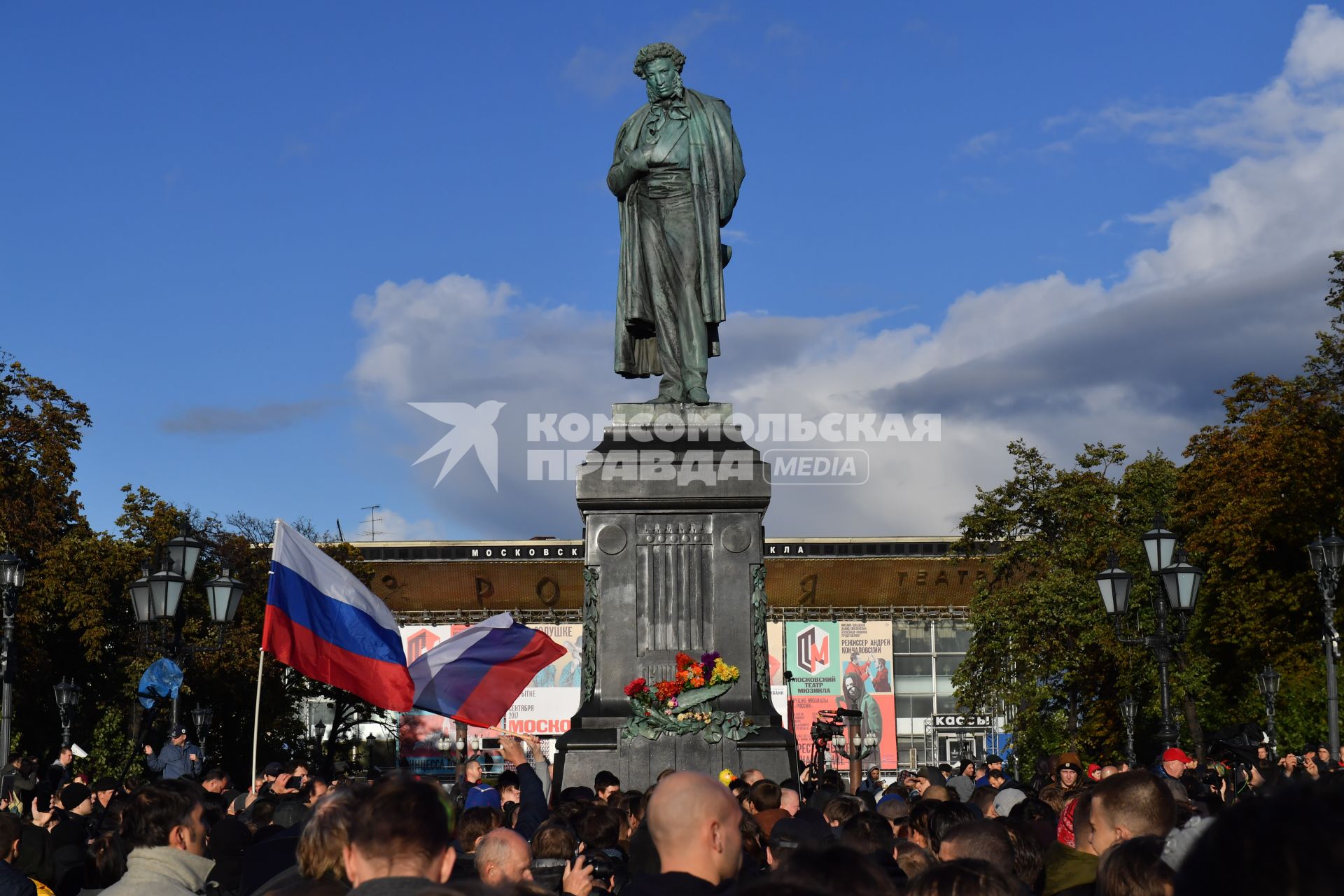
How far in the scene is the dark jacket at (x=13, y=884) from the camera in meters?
6.36

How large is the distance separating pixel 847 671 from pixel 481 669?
65.1m

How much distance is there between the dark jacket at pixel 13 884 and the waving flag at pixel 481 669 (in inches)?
330

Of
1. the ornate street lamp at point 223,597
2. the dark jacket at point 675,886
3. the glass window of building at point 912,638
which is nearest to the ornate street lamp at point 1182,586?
the ornate street lamp at point 223,597

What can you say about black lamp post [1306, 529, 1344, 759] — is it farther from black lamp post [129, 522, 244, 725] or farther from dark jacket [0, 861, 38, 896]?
dark jacket [0, 861, 38, 896]

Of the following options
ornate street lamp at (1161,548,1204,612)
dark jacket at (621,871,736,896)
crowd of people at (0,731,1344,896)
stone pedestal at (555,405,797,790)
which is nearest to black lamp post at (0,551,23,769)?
stone pedestal at (555,405,797,790)

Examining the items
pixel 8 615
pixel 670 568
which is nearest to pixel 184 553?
pixel 670 568

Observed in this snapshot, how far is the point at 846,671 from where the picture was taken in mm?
79062

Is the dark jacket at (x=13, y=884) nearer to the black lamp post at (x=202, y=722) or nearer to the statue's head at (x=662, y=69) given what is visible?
the statue's head at (x=662, y=69)

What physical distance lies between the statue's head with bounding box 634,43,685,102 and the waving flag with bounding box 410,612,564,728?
5613mm

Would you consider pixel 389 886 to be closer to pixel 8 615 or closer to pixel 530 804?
pixel 530 804

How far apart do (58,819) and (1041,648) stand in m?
43.1

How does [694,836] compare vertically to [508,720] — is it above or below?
above

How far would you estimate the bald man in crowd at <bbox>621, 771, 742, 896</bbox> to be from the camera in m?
4.48

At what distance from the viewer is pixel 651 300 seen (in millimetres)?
16859
